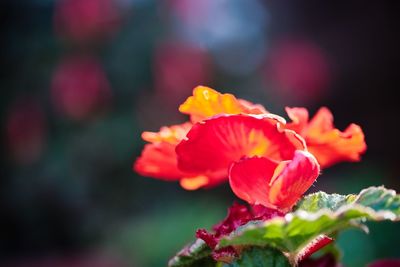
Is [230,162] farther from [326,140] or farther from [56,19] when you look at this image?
[56,19]

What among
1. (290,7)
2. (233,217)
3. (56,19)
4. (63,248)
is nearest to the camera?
(233,217)

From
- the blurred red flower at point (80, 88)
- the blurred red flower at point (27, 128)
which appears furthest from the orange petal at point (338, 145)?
the blurred red flower at point (27, 128)

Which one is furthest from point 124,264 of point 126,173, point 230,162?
point 230,162

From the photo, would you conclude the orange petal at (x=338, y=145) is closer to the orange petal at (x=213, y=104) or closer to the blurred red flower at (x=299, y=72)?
the orange petal at (x=213, y=104)

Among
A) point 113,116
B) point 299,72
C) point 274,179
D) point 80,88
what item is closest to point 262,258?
point 274,179

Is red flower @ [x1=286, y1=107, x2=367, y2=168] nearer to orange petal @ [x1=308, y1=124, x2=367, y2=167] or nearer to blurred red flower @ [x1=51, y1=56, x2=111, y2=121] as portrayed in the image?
orange petal @ [x1=308, y1=124, x2=367, y2=167]

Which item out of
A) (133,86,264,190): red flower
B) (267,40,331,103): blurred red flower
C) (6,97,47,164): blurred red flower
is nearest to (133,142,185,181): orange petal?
(133,86,264,190): red flower
